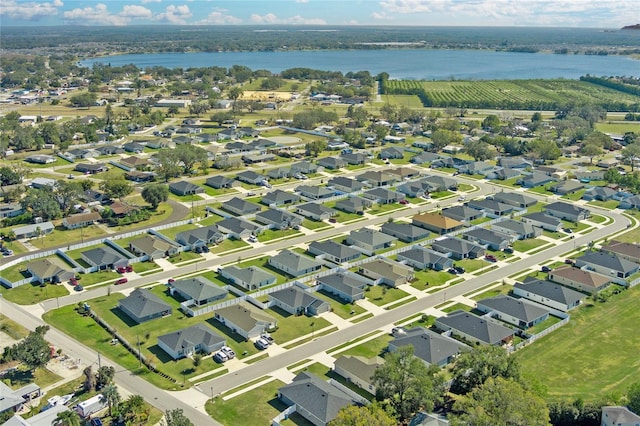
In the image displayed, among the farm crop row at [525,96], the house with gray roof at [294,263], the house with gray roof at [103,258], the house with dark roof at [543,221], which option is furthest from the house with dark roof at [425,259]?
the farm crop row at [525,96]

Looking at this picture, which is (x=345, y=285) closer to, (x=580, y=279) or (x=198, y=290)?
(x=198, y=290)

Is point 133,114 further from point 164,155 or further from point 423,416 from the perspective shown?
point 423,416

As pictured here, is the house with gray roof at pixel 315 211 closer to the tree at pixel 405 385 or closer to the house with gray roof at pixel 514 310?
the house with gray roof at pixel 514 310

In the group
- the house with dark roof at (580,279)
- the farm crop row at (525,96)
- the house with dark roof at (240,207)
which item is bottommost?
the house with dark roof at (240,207)

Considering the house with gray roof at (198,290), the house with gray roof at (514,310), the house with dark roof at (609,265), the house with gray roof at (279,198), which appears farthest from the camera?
the house with gray roof at (279,198)

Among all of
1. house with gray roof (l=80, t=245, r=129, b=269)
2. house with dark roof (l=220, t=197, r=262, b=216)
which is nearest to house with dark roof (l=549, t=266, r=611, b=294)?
house with dark roof (l=220, t=197, r=262, b=216)

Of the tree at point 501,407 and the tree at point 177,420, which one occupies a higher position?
the tree at point 501,407
